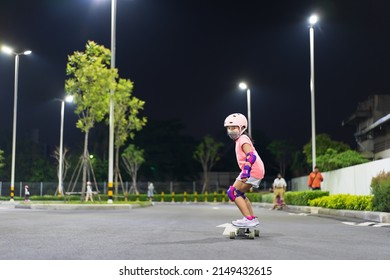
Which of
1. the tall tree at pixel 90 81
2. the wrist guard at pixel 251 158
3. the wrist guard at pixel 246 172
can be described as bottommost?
Result: the wrist guard at pixel 246 172

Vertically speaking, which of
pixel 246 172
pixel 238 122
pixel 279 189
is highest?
pixel 238 122

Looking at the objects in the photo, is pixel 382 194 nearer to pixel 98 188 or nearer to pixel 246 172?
pixel 246 172

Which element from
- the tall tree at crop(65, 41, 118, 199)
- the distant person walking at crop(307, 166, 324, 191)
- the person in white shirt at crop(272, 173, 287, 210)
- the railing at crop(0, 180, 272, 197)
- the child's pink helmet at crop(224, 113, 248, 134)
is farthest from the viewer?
the railing at crop(0, 180, 272, 197)

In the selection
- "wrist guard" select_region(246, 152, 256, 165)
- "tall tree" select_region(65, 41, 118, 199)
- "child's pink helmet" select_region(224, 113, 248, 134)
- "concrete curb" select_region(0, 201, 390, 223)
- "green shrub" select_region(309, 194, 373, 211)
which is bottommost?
"concrete curb" select_region(0, 201, 390, 223)

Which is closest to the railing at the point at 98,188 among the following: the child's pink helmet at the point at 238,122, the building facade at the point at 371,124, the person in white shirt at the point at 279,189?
the building facade at the point at 371,124

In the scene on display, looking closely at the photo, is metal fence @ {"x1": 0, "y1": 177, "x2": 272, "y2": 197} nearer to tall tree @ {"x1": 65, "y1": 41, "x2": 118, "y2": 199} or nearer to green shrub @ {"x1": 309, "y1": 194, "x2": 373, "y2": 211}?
tall tree @ {"x1": 65, "y1": 41, "x2": 118, "y2": 199}

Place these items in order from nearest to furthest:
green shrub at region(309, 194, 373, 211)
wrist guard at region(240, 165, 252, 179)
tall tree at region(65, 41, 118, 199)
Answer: wrist guard at region(240, 165, 252, 179), green shrub at region(309, 194, 373, 211), tall tree at region(65, 41, 118, 199)

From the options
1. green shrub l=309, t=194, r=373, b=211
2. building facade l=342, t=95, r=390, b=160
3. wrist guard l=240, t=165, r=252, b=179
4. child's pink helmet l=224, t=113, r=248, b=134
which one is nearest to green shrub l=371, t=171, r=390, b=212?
green shrub l=309, t=194, r=373, b=211

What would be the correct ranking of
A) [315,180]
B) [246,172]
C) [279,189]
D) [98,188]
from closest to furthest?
1. [246,172]
2. [315,180]
3. [279,189]
4. [98,188]

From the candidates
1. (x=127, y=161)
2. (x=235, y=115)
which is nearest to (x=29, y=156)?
(x=127, y=161)

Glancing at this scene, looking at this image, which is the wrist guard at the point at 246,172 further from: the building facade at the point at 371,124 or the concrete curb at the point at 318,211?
the building facade at the point at 371,124

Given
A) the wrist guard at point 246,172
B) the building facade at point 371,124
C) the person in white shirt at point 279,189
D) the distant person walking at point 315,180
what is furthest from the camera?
the building facade at point 371,124

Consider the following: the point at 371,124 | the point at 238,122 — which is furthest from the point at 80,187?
the point at 238,122
